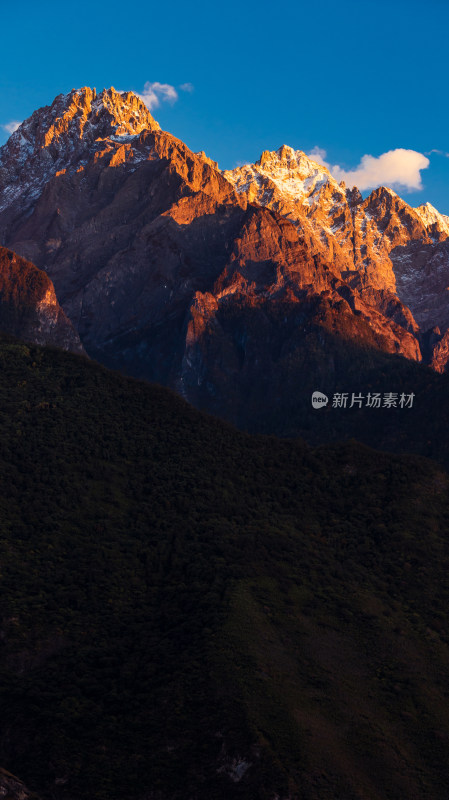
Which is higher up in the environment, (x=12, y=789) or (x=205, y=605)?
(x=205, y=605)

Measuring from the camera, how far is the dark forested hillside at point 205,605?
2800 inches

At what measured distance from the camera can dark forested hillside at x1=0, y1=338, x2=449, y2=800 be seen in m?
71.1

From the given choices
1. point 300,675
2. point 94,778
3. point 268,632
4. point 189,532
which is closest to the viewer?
point 94,778

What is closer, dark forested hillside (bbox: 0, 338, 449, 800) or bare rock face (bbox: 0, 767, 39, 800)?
bare rock face (bbox: 0, 767, 39, 800)

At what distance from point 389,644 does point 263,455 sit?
51450 mm

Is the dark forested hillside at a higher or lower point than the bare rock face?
higher

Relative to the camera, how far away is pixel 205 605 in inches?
3679

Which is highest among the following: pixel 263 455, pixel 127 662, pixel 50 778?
pixel 263 455

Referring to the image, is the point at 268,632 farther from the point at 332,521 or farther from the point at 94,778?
the point at 332,521

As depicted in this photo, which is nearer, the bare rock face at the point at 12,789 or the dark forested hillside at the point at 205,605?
the bare rock face at the point at 12,789

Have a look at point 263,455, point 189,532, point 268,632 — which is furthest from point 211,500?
point 268,632

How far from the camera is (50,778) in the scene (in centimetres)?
6975

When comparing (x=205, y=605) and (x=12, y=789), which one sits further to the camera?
(x=205, y=605)

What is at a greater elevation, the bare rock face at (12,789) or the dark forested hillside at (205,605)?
the dark forested hillside at (205,605)
